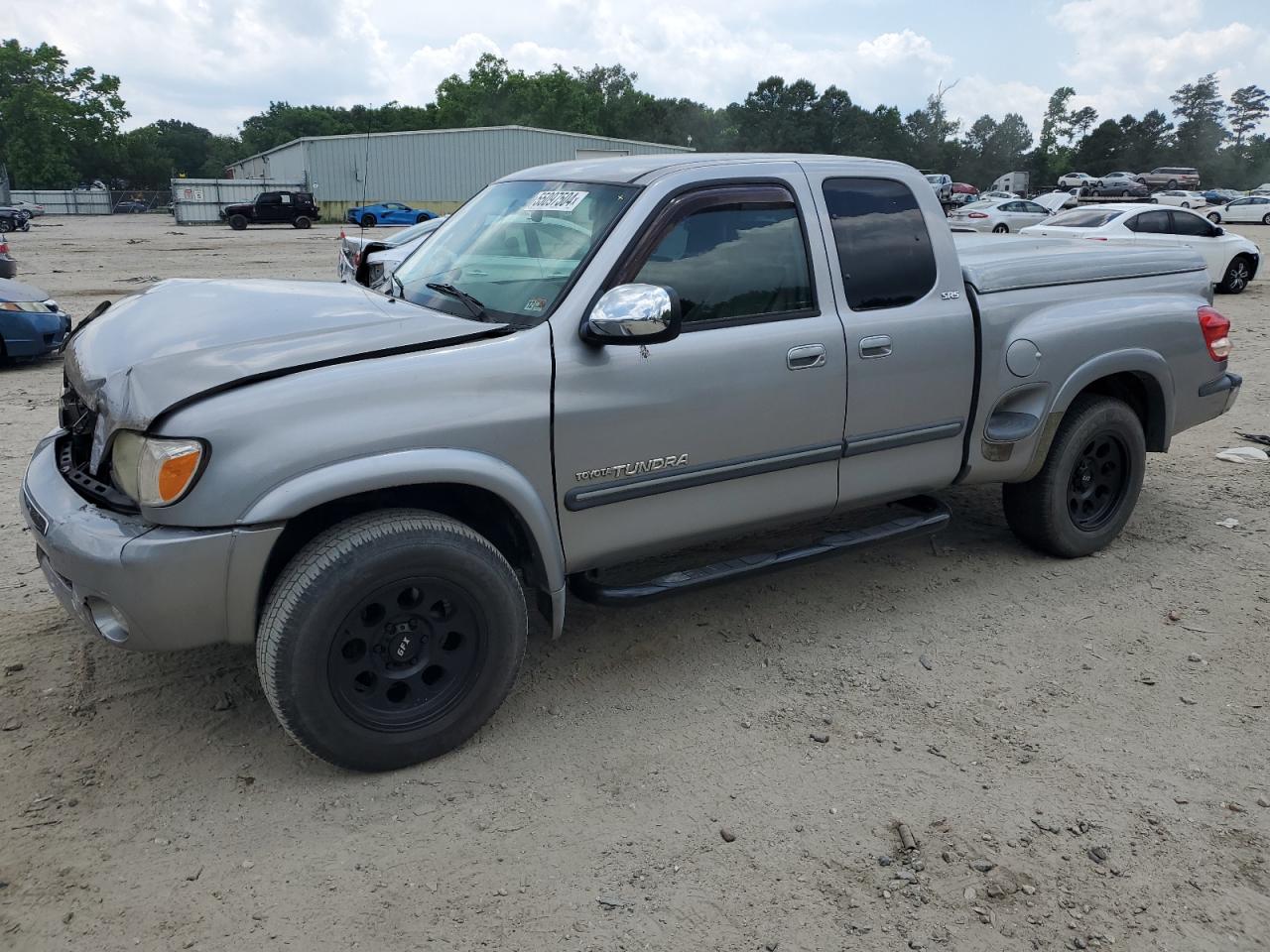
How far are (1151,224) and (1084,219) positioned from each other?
38.7 inches

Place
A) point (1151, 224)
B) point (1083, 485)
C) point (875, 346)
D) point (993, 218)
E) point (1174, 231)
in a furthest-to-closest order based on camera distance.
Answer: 1. point (993, 218)
2. point (1174, 231)
3. point (1151, 224)
4. point (1083, 485)
5. point (875, 346)

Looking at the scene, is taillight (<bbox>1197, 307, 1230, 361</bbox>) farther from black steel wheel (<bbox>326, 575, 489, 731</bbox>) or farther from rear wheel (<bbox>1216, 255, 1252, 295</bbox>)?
rear wheel (<bbox>1216, 255, 1252, 295</bbox>)

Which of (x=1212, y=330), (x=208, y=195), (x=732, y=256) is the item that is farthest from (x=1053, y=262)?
(x=208, y=195)

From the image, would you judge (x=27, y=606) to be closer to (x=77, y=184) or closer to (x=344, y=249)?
(x=344, y=249)

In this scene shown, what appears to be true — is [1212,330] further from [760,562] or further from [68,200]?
[68,200]

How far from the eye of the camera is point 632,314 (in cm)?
326

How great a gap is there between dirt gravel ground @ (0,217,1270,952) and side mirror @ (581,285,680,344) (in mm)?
1382

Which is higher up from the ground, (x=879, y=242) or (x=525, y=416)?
(x=879, y=242)

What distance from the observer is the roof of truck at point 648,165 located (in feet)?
12.4

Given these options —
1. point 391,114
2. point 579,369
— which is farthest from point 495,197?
point 391,114

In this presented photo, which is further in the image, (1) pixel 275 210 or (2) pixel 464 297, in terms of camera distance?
(1) pixel 275 210

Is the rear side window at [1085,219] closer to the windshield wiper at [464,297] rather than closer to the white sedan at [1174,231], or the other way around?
the white sedan at [1174,231]

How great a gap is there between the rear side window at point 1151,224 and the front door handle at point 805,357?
14261 mm

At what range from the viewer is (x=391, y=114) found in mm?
101438
